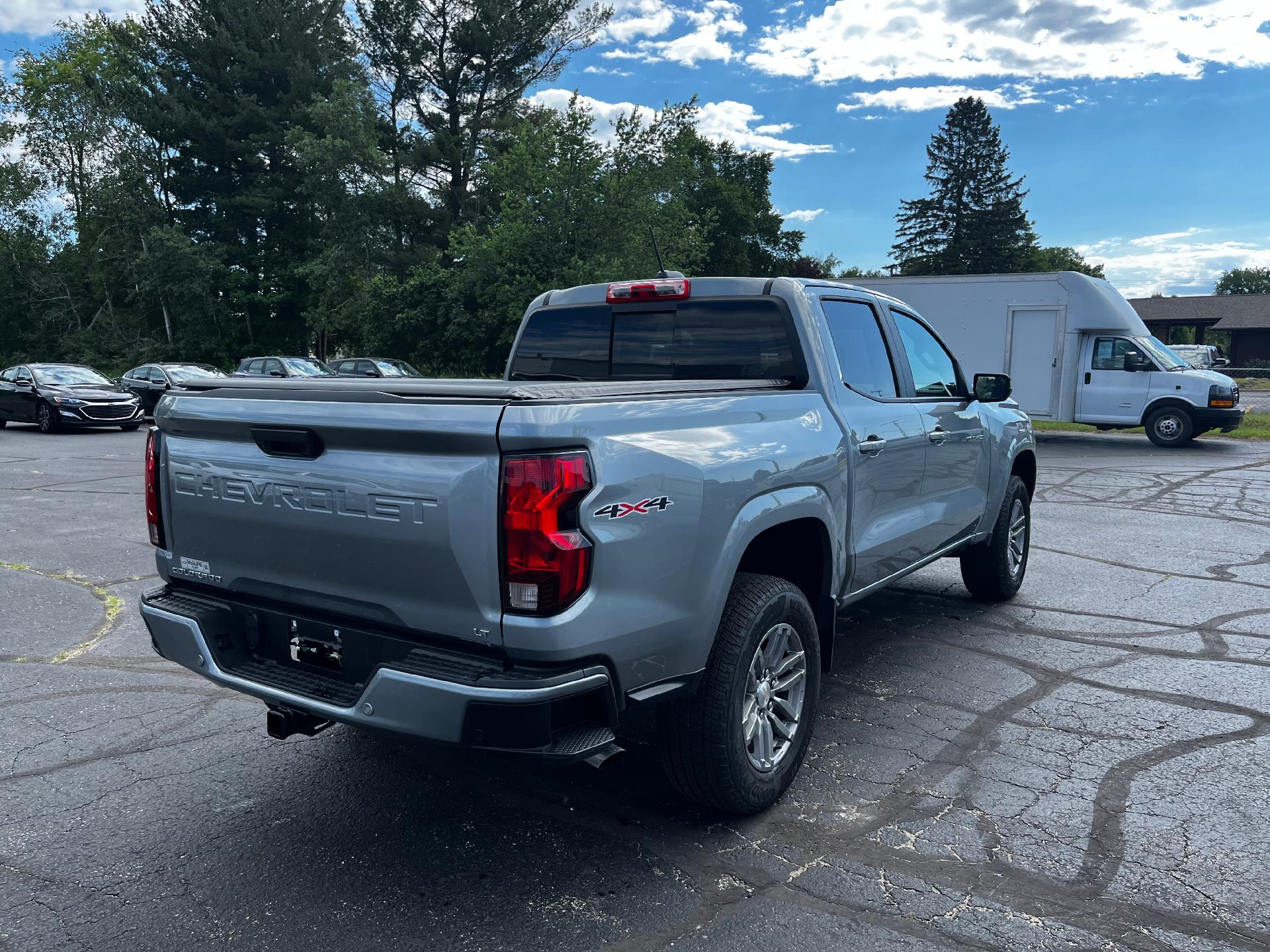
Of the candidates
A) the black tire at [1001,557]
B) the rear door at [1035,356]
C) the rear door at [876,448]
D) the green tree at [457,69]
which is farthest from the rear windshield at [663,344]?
the green tree at [457,69]

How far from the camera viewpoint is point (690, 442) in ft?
10.2

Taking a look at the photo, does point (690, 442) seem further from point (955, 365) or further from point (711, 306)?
point (955, 365)

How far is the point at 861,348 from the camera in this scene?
471cm

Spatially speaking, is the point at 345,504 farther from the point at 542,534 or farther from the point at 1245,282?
the point at 1245,282

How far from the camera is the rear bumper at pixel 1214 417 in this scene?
685 inches

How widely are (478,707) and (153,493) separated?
1.78 m

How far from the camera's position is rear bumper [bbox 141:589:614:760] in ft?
8.57

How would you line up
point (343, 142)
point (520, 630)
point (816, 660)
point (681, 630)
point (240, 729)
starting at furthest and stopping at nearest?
point (343, 142), point (240, 729), point (816, 660), point (681, 630), point (520, 630)

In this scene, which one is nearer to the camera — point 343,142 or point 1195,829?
point 1195,829

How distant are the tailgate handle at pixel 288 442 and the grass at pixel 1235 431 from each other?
18287 millimetres

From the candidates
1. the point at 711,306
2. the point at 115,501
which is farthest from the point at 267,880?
the point at 115,501

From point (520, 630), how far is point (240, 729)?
2374 millimetres

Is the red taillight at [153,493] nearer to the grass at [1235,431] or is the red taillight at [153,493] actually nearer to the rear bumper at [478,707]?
the rear bumper at [478,707]

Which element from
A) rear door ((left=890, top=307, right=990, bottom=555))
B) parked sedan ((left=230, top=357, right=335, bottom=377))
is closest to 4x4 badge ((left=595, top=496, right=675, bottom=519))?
rear door ((left=890, top=307, right=990, bottom=555))
